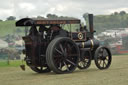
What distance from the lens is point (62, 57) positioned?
15.2 m

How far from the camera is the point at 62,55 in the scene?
15148 mm

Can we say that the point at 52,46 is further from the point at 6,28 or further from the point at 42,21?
the point at 6,28

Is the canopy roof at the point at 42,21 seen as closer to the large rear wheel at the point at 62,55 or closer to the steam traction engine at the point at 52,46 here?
the steam traction engine at the point at 52,46

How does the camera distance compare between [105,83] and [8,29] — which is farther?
[8,29]

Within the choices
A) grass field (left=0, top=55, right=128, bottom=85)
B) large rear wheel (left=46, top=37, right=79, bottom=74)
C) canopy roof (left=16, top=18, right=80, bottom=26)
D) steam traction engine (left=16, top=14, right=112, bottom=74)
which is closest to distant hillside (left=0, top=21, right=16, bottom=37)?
canopy roof (left=16, top=18, right=80, bottom=26)

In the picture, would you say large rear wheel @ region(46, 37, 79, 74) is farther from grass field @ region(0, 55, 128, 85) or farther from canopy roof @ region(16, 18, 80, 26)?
canopy roof @ region(16, 18, 80, 26)

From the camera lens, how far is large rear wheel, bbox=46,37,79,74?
47.8 ft

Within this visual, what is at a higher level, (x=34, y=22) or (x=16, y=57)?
(x=34, y=22)

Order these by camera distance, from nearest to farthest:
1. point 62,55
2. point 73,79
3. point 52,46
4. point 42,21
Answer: point 73,79 → point 52,46 → point 42,21 → point 62,55

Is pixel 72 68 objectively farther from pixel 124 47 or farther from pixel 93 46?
pixel 124 47

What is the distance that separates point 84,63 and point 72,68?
2453 millimetres

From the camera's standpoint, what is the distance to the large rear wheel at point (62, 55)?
574 inches

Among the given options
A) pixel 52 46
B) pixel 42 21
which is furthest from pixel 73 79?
pixel 42 21

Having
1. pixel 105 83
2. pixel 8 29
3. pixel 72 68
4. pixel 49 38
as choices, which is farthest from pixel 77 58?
pixel 8 29
